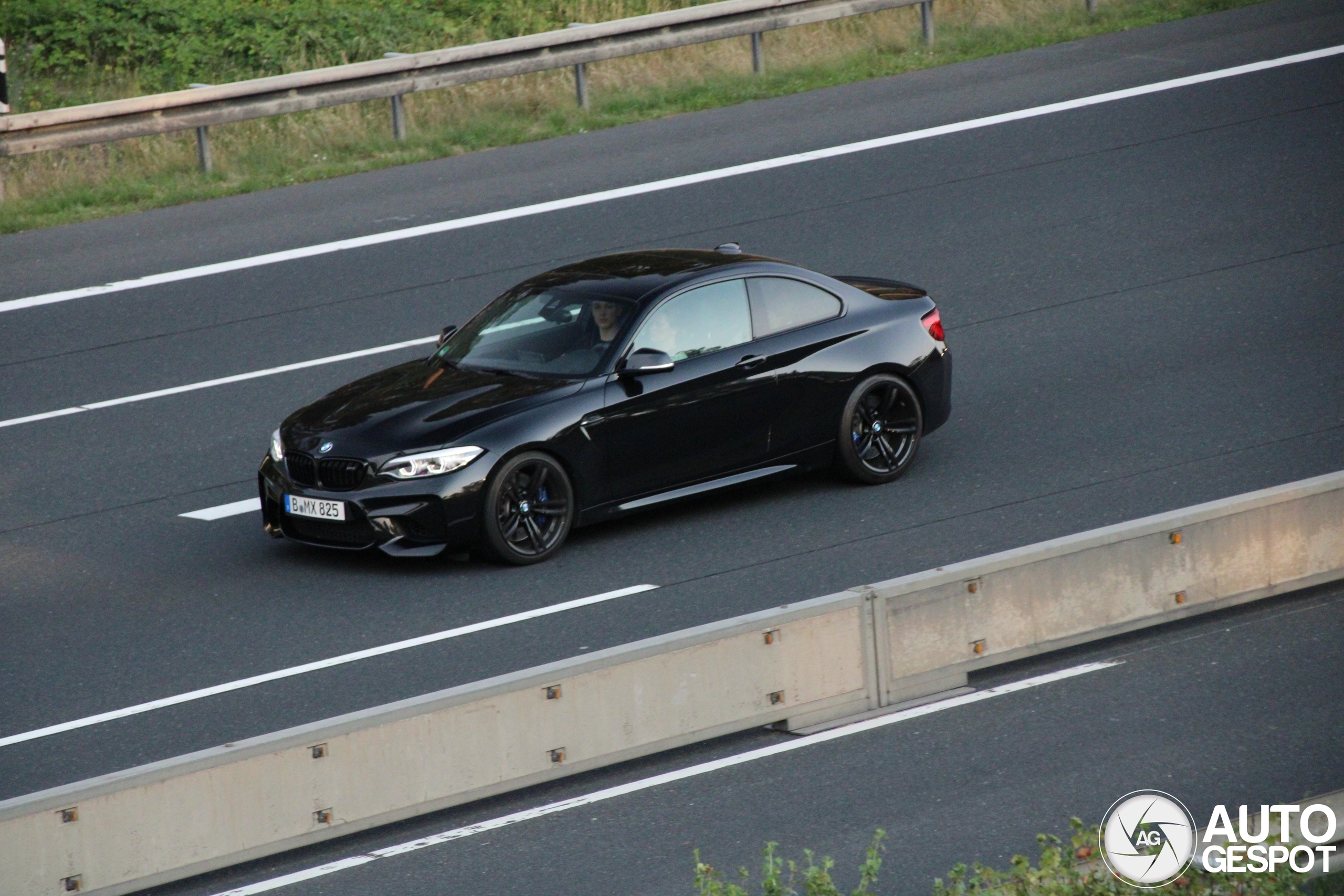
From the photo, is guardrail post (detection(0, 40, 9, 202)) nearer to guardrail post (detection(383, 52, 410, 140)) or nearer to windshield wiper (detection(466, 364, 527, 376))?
guardrail post (detection(383, 52, 410, 140))

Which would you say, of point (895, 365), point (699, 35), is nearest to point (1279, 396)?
point (895, 365)

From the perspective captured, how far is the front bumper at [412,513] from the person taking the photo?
10648 millimetres

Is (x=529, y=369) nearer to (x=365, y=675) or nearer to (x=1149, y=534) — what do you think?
(x=365, y=675)

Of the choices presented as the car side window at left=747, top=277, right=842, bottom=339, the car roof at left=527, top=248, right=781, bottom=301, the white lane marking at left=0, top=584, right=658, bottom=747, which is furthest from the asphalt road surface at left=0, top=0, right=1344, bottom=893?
the car roof at left=527, top=248, right=781, bottom=301

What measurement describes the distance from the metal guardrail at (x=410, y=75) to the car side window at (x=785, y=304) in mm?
8968

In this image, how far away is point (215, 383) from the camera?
14375 millimetres

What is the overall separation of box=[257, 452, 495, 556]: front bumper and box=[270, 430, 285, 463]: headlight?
431mm

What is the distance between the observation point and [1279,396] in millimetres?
13234

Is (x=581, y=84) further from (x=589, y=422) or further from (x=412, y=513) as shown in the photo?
(x=412, y=513)

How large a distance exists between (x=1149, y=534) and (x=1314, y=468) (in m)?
2.85

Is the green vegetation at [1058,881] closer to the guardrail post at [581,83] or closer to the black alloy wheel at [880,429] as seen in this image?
the black alloy wheel at [880,429]

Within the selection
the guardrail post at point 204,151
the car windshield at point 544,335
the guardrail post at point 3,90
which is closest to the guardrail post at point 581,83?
the guardrail post at point 204,151

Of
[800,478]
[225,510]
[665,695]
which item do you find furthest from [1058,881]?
[225,510]

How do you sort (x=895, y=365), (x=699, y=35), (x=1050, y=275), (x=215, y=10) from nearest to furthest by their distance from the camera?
(x=895, y=365) → (x=1050, y=275) → (x=699, y=35) → (x=215, y=10)
